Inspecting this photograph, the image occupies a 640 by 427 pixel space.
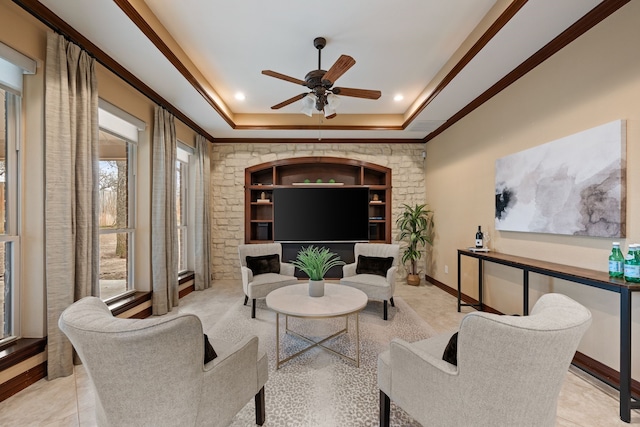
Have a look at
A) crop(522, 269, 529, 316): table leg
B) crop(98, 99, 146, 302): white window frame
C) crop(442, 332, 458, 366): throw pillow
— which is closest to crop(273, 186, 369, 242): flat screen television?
crop(98, 99, 146, 302): white window frame

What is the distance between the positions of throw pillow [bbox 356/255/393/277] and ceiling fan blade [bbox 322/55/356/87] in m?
2.27

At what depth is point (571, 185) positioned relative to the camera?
2352mm

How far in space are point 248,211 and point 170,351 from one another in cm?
434

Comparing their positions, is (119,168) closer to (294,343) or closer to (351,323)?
(294,343)

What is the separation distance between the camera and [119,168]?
330 cm

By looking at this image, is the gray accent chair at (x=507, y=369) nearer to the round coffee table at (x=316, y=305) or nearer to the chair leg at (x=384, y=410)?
the chair leg at (x=384, y=410)

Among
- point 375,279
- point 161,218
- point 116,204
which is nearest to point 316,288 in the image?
point 375,279

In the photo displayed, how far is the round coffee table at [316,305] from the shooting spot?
217 centimetres

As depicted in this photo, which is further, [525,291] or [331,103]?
[331,103]

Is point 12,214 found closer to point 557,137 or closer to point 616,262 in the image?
point 616,262

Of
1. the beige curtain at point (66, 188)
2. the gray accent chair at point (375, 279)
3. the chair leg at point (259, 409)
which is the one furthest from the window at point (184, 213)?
the chair leg at point (259, 409)

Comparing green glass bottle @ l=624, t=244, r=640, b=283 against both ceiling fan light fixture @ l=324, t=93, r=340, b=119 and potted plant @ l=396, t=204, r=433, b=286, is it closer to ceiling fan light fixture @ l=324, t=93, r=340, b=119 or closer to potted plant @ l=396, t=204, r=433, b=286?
ceiling fan light fixture @ l=324, t=93, r=340, b=119

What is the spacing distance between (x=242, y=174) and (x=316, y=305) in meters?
3.60

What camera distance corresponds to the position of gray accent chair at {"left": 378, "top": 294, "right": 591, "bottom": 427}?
1.02 m
